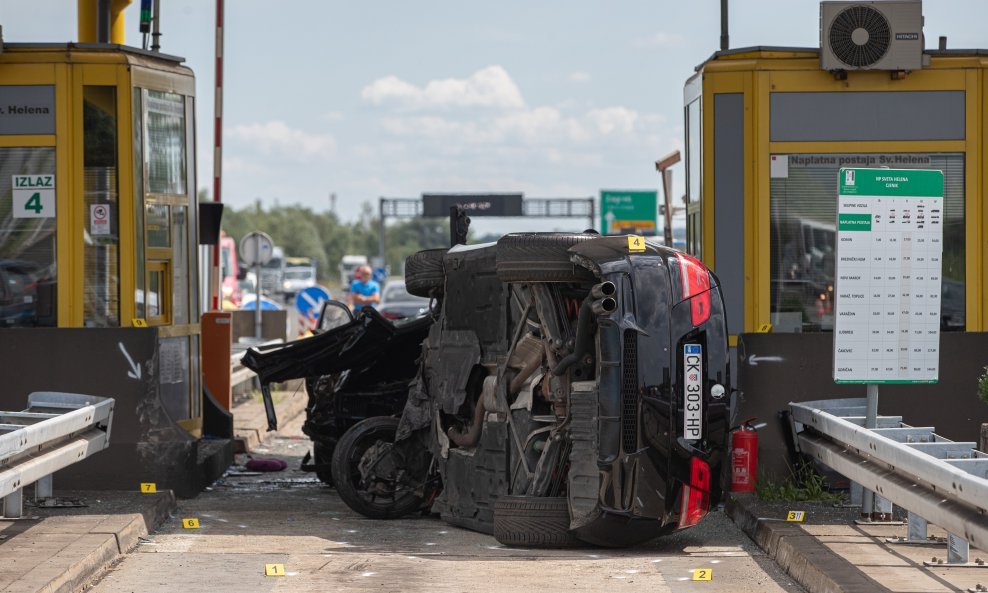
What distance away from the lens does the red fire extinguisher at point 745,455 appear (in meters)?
10.7

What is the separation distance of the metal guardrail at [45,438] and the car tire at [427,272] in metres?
2.32

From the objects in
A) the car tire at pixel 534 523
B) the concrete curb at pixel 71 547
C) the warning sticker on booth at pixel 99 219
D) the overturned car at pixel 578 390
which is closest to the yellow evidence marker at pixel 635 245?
the overturned car at pixel 578 390

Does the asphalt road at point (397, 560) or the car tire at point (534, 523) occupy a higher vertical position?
the car tire at point (534, 523)

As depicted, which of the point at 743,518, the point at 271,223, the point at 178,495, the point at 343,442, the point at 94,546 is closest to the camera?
the point at 94,546

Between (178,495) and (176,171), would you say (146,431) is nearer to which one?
(178,495)

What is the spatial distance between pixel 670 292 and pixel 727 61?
2914 millimetres

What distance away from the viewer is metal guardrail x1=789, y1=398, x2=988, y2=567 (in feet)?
22.3

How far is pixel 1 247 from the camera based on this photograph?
11.5 metres

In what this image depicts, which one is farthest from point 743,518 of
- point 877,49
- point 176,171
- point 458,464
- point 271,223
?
point 271,223

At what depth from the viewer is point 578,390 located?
29.8 feet

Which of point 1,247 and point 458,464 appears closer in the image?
point 458,464

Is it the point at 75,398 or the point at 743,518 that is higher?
the point at 75,398

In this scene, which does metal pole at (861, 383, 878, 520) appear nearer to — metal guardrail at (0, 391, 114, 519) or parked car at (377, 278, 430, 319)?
metal guardrail at (0, 391, 114, 519)

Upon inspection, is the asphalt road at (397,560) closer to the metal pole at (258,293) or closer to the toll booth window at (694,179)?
the toll booth window at (694,179)
